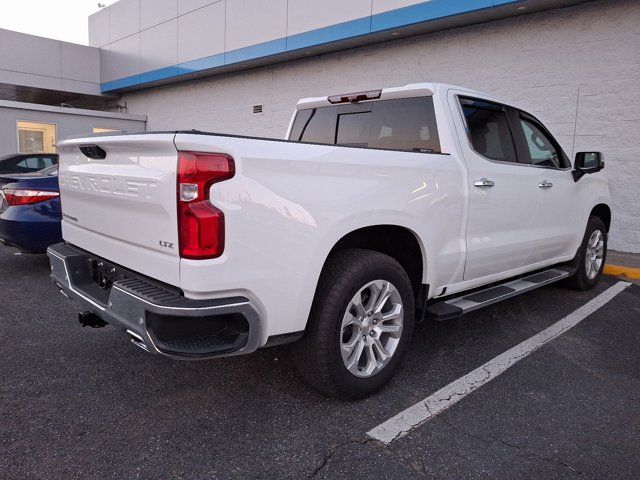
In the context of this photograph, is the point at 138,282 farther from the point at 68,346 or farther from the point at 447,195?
the point at 447,195

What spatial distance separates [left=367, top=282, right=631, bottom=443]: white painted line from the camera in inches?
104

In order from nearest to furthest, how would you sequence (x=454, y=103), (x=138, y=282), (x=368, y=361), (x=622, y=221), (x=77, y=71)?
(x=138, y=282) < (x=368, y=361) < (x=454, y=103) < (x=622, y=221) < (x=77, y=71)

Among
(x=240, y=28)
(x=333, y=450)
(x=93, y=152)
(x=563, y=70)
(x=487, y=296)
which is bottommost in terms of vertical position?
(x=333, y=450)

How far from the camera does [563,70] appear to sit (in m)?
8.00

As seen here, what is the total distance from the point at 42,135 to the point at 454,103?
62.1ft

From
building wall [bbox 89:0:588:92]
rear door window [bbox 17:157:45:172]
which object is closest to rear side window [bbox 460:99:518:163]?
building wall [bbox 89:0:588:92]

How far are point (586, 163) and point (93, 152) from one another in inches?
172

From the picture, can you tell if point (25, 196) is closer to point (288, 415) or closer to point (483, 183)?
point (288, 415)

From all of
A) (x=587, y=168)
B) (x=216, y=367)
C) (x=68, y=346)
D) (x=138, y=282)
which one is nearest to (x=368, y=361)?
(x=216, y=367)

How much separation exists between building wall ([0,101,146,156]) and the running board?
626 inches

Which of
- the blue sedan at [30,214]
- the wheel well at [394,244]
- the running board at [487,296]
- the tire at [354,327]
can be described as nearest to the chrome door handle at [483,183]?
the wheel well at [394,244]

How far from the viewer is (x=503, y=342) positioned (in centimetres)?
398

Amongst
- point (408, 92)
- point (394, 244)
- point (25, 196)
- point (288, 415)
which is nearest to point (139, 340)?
point (288, 415)

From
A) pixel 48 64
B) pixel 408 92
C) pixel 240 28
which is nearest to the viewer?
pixel 408 92
